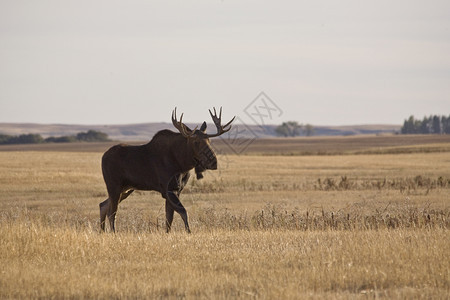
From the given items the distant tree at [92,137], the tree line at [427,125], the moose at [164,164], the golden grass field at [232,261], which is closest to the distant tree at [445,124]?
the tree line at [427,125]

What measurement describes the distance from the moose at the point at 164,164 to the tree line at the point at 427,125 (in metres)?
165

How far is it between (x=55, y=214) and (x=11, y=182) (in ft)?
50.9

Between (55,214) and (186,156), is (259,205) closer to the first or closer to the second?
(55,214)

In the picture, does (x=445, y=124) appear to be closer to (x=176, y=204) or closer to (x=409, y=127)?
(x=409, y=127)

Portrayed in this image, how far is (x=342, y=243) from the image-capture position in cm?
1186

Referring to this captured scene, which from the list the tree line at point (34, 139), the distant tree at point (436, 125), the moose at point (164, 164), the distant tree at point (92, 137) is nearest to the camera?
the moose at point (164, 164)

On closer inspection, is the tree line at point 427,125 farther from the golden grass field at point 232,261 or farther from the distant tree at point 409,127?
the golden grass field at point 232,261

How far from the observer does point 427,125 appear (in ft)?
592

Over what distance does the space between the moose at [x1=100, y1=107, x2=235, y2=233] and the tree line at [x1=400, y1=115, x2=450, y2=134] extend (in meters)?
165

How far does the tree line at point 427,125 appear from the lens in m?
176

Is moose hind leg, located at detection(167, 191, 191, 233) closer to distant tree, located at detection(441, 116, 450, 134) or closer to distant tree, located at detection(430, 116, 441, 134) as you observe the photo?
distant tree, located at detection(441, 116, 450, 134)

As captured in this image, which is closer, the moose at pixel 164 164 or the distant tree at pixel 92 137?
the moose at pixel 164 164

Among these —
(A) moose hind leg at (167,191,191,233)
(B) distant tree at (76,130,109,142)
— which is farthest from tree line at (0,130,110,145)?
(A) moose hind leg at (167,191,191,233)

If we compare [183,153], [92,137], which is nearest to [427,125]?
[92,137]
